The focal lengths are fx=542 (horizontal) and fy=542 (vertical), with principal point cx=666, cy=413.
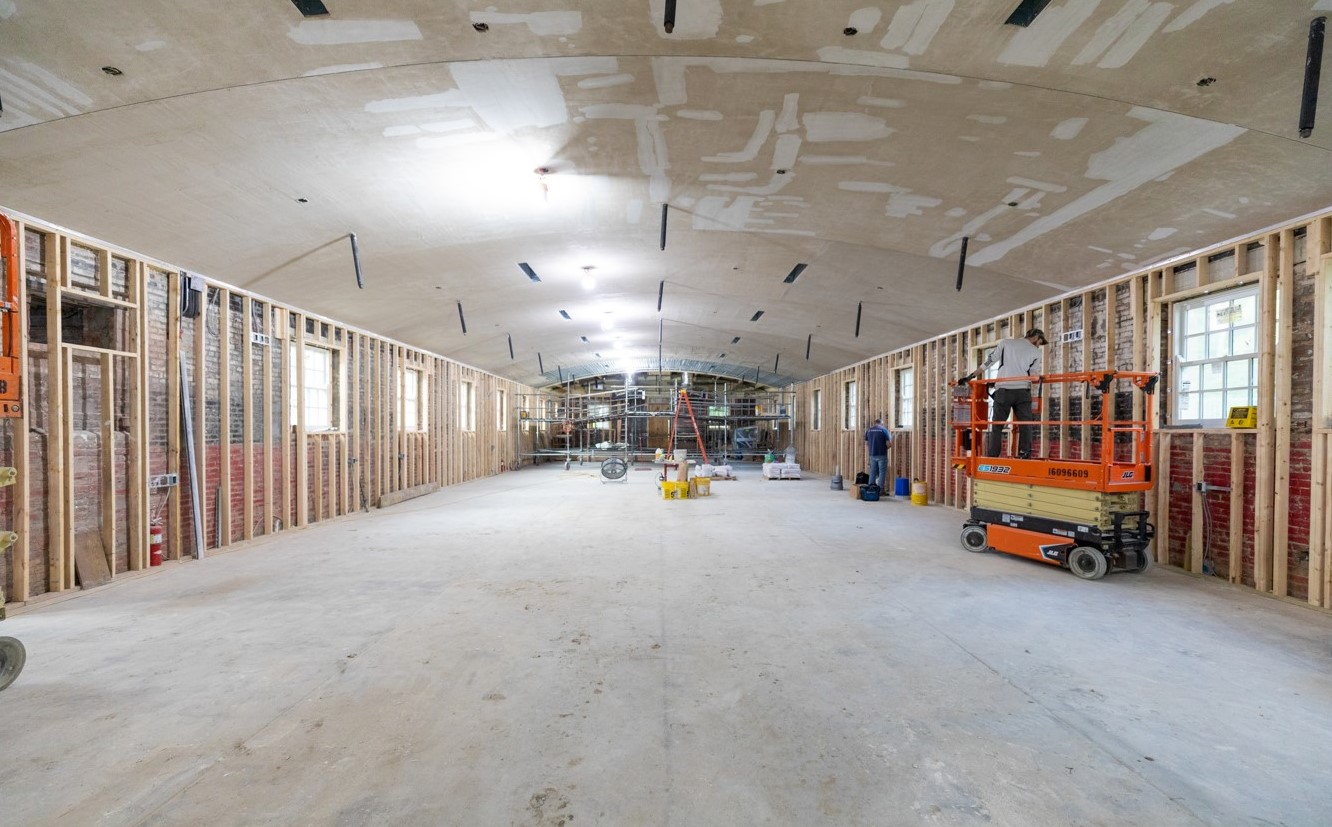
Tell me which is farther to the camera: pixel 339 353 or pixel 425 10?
pixel 339 353

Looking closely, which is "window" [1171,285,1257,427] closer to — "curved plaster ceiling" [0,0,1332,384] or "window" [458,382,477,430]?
"curved plaster ceiling" [0,0,1332,384]

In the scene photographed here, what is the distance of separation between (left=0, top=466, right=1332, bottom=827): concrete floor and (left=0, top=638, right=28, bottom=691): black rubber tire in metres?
0.12

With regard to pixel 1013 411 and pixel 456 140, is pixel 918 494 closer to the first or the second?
pixel 1013 411

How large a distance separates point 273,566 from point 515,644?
13.5 ft

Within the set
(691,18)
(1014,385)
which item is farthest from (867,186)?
(1014,385)

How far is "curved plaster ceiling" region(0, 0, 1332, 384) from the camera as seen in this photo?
11.2 feet

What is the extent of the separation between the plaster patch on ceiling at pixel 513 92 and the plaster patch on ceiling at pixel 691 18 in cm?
91

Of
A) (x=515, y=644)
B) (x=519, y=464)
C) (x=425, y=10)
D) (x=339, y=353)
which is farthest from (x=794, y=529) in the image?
(x=519, y=464)

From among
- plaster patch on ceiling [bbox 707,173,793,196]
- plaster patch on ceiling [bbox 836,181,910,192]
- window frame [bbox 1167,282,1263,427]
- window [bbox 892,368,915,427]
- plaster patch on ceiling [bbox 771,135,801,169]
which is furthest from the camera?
window [bbox 892,368,915,427]

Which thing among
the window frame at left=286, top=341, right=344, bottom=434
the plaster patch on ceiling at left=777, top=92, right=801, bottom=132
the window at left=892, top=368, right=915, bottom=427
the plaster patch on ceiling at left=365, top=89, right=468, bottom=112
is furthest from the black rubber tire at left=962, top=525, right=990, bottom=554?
the window frame at left=286, top=341, right=344, bottom=434

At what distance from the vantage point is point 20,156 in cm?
416

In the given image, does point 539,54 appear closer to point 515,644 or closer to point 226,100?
point 226,100

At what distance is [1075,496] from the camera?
5.64 metres

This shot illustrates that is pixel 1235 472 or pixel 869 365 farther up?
pixel 869 365
